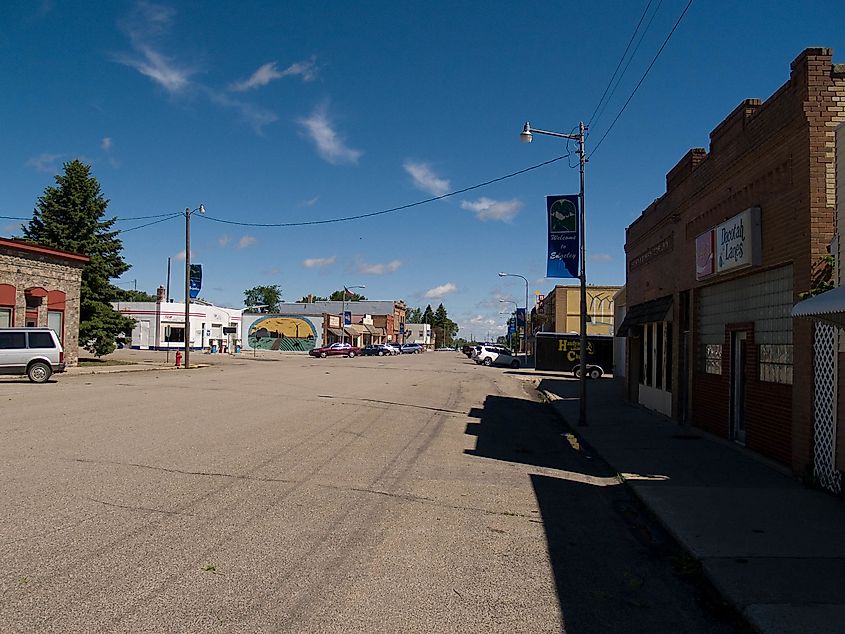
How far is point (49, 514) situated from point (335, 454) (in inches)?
200

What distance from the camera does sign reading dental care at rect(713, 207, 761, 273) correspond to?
11586 millimetres

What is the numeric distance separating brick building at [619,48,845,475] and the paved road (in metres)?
2.93

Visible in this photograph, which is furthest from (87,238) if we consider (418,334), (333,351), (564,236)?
(418,334)

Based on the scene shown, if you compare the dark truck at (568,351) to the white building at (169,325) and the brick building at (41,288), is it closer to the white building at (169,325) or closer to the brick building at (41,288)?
the brick building at (41,288)

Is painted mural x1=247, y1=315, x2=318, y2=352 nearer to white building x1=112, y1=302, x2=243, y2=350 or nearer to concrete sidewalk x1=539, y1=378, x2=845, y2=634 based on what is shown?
white building x1=112, y1=302, x2=243, y2=350

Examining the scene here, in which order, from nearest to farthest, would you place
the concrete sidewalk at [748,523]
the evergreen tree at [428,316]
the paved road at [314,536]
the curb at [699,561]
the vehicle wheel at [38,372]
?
the paved road at [314,536] → the curb at [699,561] → the concrete sidewalk at [748,523] → the vehicle wheel at [38,372] → the evergreen tree at [428,316]

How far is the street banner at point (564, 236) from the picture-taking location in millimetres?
18516

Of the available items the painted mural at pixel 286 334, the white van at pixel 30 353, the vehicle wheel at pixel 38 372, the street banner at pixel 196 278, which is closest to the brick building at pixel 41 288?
the street banner at pixel 196 278

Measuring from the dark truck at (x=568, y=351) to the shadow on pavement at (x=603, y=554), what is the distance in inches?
1219

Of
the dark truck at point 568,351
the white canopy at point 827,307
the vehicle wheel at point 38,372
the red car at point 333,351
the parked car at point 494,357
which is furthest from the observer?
the red car at point 333,351

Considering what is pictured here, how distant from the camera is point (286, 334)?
90.9 m

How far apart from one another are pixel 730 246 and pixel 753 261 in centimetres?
120

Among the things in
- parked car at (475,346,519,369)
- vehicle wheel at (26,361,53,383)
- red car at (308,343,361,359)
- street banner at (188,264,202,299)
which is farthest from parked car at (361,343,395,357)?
vehicle wheel at (26,361,53,383)

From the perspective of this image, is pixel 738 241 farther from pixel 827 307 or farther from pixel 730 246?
pixel 827 307
